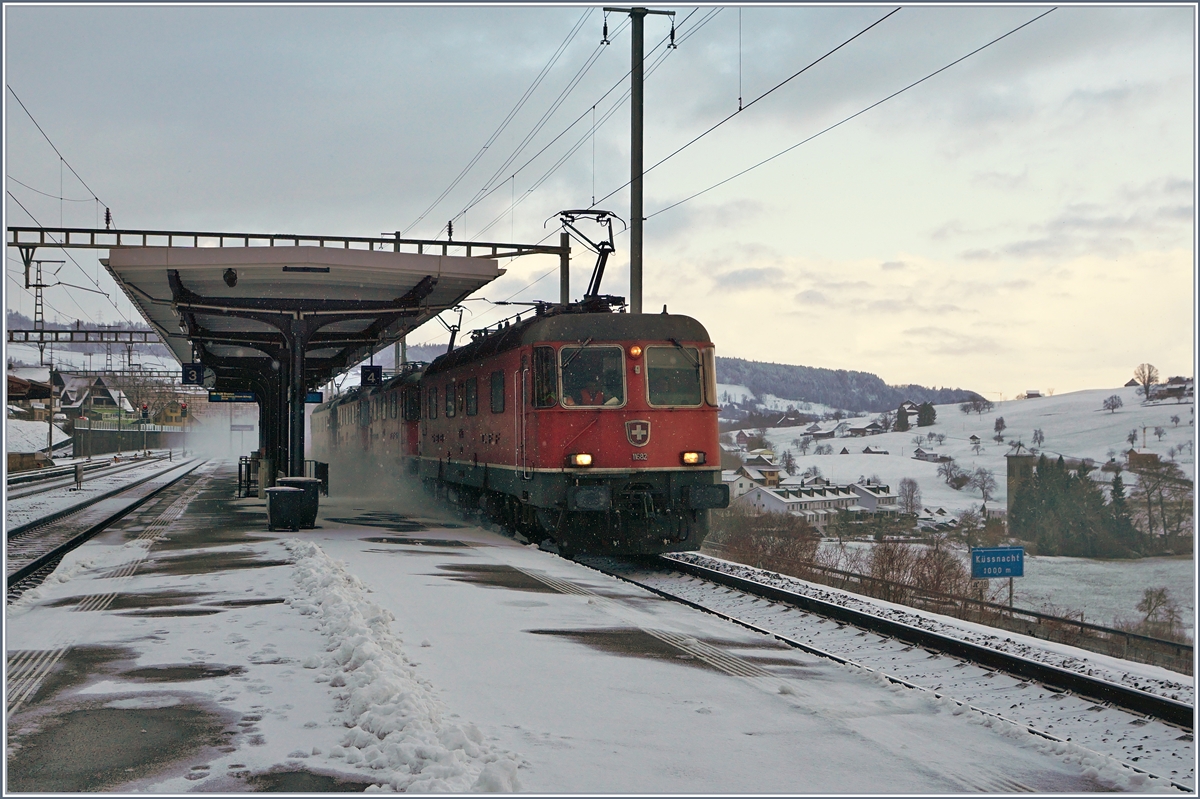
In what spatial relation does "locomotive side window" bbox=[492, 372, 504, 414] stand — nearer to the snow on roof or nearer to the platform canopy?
the platform canopy

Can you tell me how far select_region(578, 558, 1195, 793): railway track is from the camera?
5980 mm

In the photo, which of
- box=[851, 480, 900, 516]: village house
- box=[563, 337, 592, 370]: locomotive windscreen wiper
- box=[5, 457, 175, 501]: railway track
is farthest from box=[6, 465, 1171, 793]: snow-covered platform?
box=[851, 480, 900, 516]: village house

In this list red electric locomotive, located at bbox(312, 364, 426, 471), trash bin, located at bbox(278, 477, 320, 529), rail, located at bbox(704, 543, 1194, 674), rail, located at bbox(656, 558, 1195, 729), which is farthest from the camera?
red electric locomotive, located at bbox(312, 364, 426, 471)

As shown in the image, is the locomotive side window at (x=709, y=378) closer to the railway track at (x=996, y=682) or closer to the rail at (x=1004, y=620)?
the railway track at (x=996, y=682)

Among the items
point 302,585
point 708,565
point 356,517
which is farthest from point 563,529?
point 356,517

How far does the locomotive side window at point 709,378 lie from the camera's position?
1412 cm

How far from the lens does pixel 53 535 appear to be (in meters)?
17.4

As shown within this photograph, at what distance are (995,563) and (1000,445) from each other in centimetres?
8396

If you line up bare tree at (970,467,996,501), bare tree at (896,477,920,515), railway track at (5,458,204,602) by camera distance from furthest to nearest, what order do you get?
bare tree at (970,467,996,501), bare tree at (896,477,920,515), railway track at (5,458,204,602)

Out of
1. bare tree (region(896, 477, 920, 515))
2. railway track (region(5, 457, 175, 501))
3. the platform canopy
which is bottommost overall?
bare tree (region(896, 477, 920, 515))

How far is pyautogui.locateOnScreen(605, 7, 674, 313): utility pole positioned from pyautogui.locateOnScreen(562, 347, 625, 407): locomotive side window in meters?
5.36

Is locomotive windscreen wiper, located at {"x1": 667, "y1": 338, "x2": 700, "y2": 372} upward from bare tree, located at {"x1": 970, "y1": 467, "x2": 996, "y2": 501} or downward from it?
upward

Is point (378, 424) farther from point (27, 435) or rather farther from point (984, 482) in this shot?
point (984, 482)

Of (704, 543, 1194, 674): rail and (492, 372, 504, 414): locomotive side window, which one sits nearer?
(492, 372, 504, 414): locomotive side window
